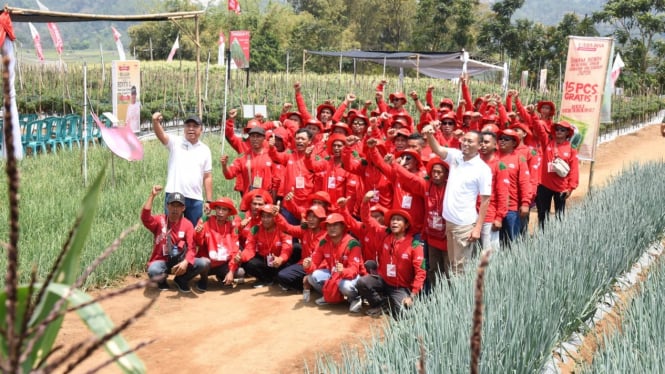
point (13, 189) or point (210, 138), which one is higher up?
point (13, 189)

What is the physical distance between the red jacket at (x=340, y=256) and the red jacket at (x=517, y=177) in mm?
1603

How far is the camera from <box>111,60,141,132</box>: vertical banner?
7.92 m

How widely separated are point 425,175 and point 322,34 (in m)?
41.3

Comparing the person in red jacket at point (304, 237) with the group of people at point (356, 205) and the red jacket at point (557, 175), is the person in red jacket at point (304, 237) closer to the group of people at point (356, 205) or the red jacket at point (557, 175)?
the group of people at point (356, 205)

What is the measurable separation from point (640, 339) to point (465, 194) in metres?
2.13

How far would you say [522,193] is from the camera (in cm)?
633

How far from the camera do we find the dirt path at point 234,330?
4.61 meters

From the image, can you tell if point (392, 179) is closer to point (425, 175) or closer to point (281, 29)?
point (425, 175)

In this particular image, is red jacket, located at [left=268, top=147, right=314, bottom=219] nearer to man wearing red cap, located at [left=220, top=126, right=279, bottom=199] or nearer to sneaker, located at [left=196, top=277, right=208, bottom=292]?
man wearing red cap, located at [left=220, top=126, right=279, bottom=199]

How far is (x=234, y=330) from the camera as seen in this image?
5242mm

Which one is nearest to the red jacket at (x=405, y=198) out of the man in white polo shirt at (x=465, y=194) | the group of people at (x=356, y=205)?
the group of people at (x=356, y=205)

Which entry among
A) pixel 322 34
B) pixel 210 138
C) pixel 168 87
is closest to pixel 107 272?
pixel 210 138

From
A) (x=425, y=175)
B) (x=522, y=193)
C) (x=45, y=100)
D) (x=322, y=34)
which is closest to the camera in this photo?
(x=425, y=175)

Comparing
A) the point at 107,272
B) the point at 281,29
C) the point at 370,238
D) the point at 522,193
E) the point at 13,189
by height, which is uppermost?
the point at 281,29
